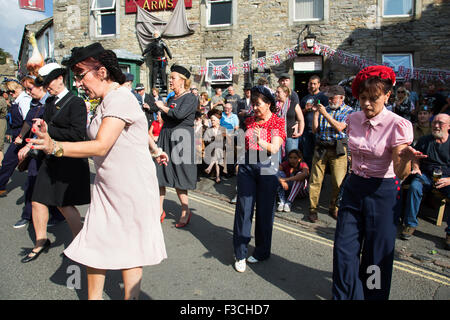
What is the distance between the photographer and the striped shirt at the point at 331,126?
215 inches

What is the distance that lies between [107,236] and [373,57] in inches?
541

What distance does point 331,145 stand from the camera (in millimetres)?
5641

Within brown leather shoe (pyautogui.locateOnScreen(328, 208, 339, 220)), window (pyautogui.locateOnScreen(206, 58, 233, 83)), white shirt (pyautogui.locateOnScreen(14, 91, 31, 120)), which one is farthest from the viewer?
window (pyautogui.locateOnScreen(206, 58, 233, 83))

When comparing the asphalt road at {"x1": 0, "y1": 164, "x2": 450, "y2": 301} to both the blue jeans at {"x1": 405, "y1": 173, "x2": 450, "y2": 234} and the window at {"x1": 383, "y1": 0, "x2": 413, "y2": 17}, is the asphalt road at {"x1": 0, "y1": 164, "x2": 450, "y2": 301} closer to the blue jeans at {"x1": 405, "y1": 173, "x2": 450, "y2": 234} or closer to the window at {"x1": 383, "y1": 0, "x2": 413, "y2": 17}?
the blue jeans at {"x1": 405, "y1": 173, "x2": 450, "y2": 234}

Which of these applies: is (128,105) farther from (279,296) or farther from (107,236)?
(279,296)

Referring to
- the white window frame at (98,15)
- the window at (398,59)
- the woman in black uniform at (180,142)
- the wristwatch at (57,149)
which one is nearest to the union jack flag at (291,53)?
the window at (398,59)

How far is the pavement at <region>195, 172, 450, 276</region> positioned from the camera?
173 inches

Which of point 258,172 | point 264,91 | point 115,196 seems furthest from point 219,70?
point 115,196

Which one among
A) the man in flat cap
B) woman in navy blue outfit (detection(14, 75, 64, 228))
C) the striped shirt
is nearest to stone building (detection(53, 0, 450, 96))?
the man in flat cap

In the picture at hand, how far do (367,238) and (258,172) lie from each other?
1371mm

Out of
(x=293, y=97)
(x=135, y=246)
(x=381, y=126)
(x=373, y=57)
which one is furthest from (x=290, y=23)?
(x=135, y=246)

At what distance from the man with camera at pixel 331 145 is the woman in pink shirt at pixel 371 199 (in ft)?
8.42

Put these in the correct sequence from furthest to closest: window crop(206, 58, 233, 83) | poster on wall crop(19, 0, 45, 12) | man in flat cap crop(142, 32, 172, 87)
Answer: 1. poster on wall crop(19, 0, 45, 12)
2. man in flat cap crop(142, 32, 172, 87)
3. window crop(206, 58, 233, 83)

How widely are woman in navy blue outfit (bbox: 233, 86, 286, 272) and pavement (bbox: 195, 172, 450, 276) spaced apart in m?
1.69
